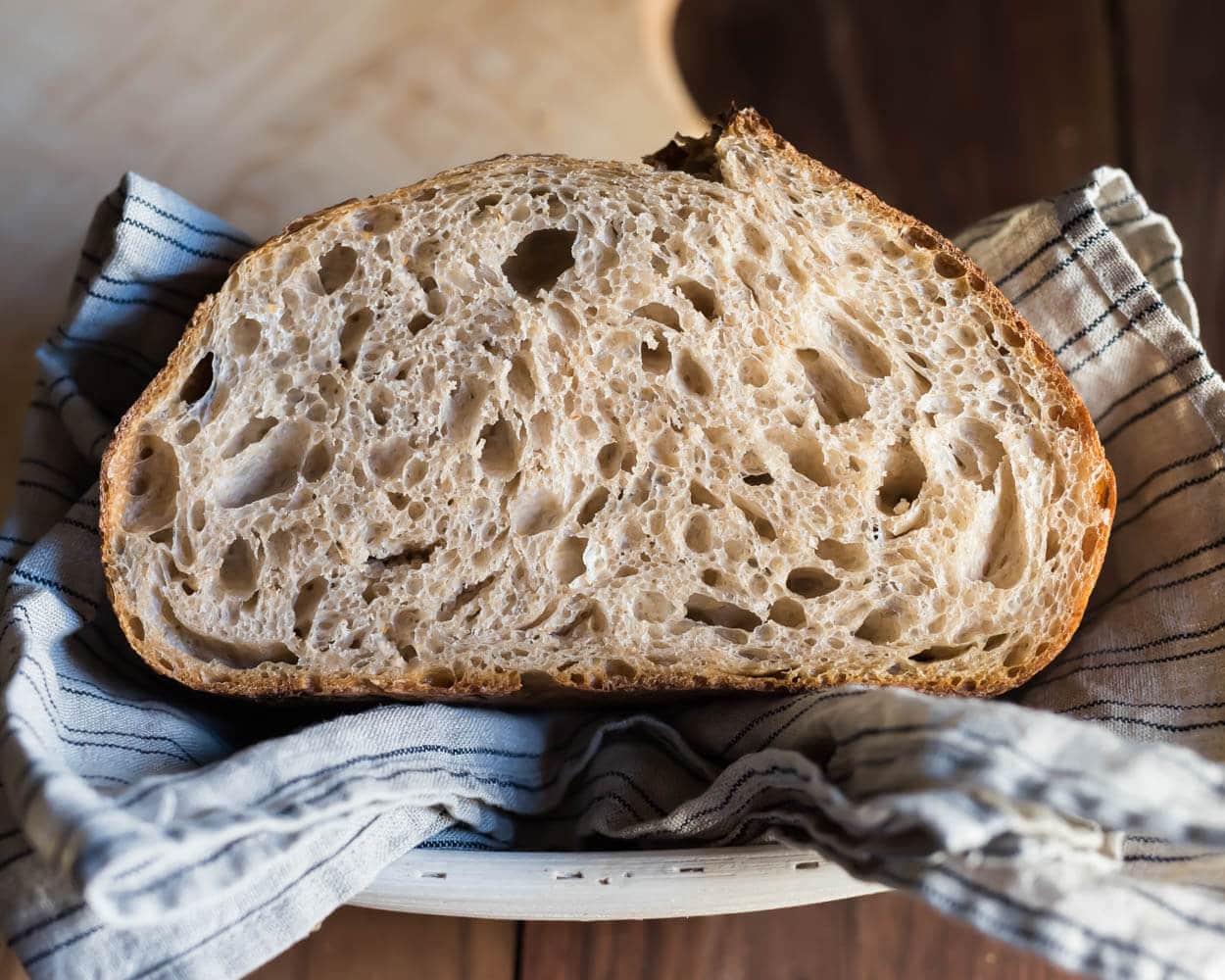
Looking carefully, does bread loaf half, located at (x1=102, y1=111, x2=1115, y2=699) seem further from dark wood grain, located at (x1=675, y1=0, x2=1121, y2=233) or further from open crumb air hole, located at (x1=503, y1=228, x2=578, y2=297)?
dark wood grain, located at (x1=675, y1=0, x2=1121, y2=233)

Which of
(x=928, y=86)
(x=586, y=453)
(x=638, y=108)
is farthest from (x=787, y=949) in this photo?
(x=928, y=86)

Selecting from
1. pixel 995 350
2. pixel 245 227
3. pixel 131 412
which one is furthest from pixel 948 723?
pixel 245 227

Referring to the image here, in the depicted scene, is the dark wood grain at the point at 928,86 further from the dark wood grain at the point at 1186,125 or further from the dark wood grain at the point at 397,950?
the dark wood grain at the point at 397,950

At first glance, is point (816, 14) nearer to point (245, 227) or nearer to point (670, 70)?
point (670, 70)

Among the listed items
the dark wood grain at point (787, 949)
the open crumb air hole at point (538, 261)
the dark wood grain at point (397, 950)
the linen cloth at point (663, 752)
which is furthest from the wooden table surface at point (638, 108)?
the open crumb air hole at point (538, 261)

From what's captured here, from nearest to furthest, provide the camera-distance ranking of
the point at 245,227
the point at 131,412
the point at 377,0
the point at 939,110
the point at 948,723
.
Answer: the point at 948,723, the point at 131,412, the point at 245,227, the point at 377,0, the point at 939,110
